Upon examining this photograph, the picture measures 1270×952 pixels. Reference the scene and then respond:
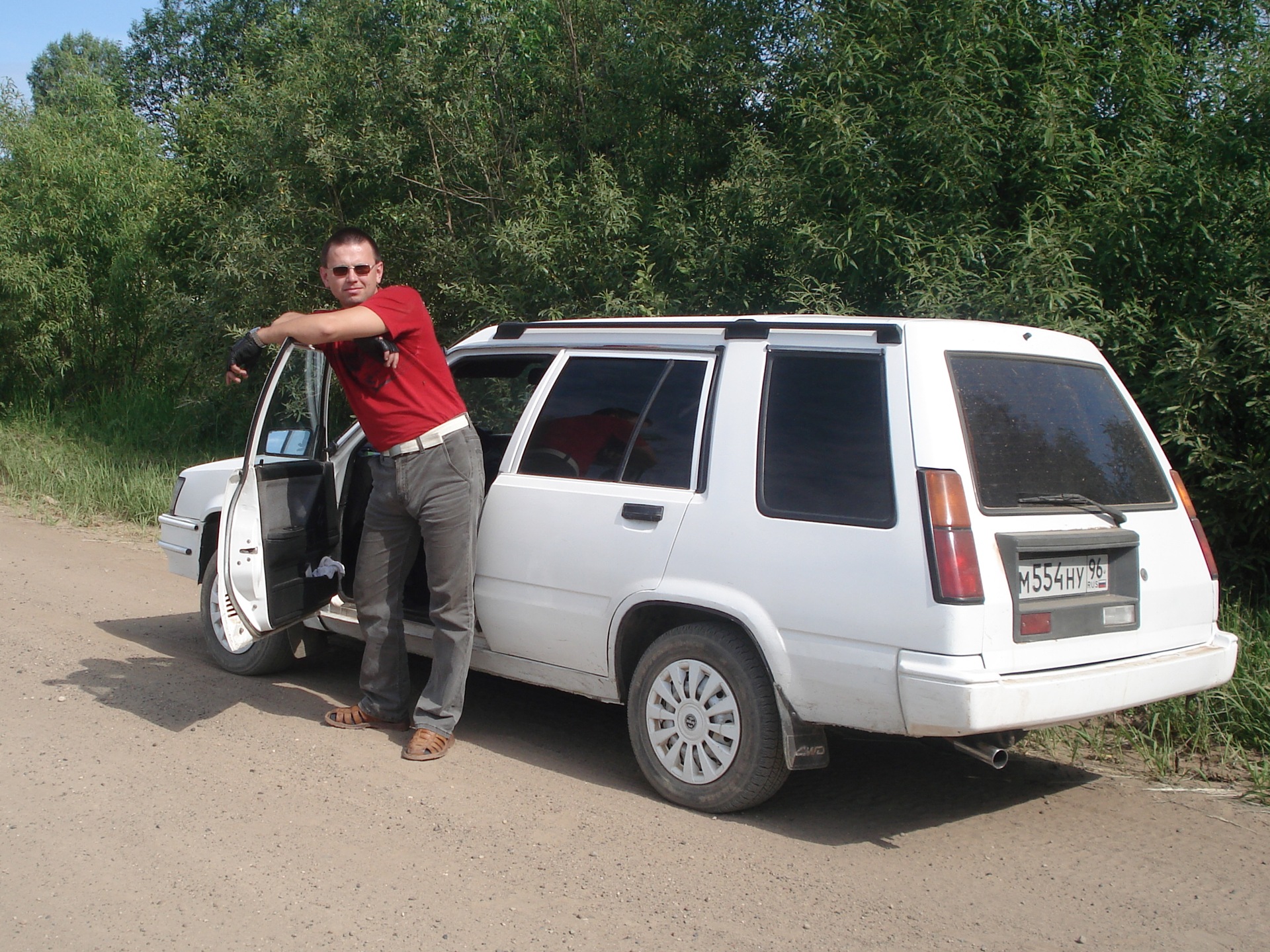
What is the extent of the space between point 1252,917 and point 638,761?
2.14 meters

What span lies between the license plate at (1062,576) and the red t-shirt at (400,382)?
249 cm

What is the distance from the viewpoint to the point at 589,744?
5.12 m

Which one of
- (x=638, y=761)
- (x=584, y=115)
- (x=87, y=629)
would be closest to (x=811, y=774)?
(x=638, y=761)

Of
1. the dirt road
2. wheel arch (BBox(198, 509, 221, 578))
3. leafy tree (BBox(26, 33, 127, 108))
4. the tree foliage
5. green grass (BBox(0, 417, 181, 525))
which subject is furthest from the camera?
leafy tree (BBox(26, 33, 127, 108))

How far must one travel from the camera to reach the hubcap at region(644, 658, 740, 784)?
13.6ft

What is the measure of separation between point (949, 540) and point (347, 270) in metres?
2.91

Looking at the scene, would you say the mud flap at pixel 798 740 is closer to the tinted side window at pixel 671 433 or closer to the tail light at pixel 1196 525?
the tinted side window at pixel 671 433

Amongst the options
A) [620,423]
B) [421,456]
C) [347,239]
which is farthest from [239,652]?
[620,423]

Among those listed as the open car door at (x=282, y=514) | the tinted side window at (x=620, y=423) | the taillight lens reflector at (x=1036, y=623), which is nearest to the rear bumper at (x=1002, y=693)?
the taillight lens reflector at (x=1036, y=623)

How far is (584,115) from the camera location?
32.6 ft

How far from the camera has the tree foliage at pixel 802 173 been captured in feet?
20.8

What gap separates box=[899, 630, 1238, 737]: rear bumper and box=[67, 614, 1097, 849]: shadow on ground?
2.33 feet

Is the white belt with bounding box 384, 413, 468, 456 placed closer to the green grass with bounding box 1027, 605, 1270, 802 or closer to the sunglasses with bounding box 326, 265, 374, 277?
the sunglasses with bounding box 326, 265, 374, 277

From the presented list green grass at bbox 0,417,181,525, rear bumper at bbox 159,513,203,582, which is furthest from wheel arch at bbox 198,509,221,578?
green grass at bbox 0,417,181,525
